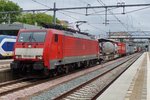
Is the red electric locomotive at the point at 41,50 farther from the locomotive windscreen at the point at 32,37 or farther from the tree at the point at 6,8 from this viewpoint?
the tree at the point at 6,8

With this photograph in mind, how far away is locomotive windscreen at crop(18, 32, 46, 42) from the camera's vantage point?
21.0 m

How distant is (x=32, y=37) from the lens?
2119 cm

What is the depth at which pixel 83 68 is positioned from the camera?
32969 millimetres

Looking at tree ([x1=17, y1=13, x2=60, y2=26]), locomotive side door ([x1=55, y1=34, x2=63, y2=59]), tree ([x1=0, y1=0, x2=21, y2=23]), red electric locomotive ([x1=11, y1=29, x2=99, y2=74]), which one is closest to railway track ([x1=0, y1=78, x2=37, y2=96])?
red electric locomotive ([x1=11, y1=29, x2=99, y2=74])

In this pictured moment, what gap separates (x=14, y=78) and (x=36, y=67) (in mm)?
2367

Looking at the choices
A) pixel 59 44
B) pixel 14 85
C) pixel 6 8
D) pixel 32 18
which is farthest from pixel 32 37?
pixel 32 18

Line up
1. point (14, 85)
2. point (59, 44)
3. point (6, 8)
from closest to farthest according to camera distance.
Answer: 1. point (14, 85)
2. point (59, 44)
3. point (6, 8)

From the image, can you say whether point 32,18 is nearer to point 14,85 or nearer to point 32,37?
point 32,37

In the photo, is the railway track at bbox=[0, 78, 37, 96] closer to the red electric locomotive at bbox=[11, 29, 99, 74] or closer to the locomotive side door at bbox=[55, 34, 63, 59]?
the red electric locomotive at bbox=[11, 29, 99, 74]

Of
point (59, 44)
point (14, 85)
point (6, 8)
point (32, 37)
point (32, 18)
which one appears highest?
point (6, 8)

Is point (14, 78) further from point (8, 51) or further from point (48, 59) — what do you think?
point (8, 51)

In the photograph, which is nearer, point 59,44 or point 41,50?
point 41,50

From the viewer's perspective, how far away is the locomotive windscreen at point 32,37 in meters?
21.0

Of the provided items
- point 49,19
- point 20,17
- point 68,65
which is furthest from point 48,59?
point 49,19
